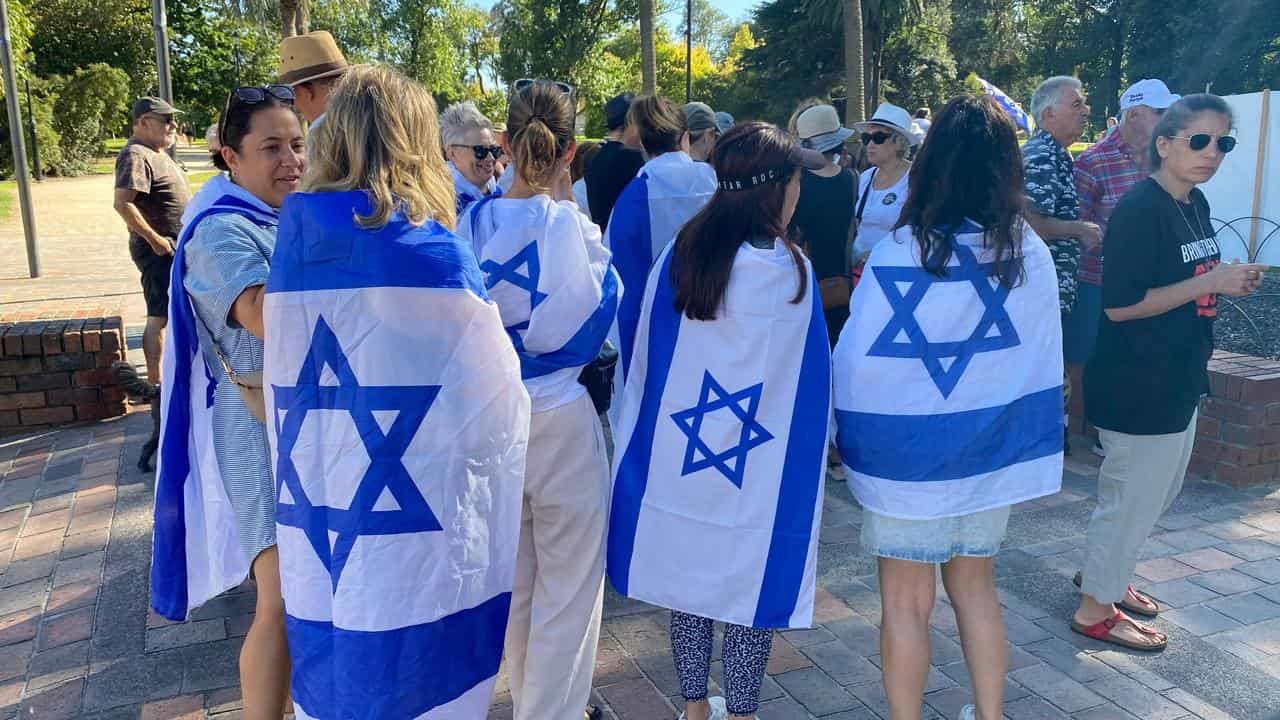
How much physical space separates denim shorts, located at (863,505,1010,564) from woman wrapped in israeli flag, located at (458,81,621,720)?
30.1 inches

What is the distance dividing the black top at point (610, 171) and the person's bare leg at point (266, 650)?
283cm

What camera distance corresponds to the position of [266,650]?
7.72 ft

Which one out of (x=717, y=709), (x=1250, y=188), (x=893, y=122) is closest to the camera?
(x=717, y=709)

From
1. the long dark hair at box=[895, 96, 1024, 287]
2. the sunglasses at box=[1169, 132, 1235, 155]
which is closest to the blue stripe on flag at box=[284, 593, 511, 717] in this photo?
the long dark hair at box=[895, 96, 1024, 287]

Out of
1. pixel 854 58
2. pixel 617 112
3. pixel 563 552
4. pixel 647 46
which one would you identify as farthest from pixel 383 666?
pixel 647 46

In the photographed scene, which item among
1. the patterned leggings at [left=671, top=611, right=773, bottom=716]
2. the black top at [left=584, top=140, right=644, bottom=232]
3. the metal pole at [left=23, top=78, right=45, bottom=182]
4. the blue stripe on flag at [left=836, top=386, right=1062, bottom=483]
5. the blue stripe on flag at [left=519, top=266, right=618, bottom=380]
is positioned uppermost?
the metal pole at [left=23, top=78, right=45, bottom=182]

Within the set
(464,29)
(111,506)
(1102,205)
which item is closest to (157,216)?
(111,506)

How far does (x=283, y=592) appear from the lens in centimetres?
212

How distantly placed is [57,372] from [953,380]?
5685 mm

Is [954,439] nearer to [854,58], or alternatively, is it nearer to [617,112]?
[617,112]

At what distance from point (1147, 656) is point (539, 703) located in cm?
221

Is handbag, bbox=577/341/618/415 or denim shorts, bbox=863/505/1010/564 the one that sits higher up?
handbag, bbox=577/341/618/415

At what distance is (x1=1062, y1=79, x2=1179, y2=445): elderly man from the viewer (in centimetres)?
530

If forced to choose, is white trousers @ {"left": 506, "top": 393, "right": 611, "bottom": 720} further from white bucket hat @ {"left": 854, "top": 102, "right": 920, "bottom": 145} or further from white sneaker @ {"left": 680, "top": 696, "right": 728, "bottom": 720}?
white bucket hat @ {"left": 854, "top": 102, "right": 920, "bottom": 145}
